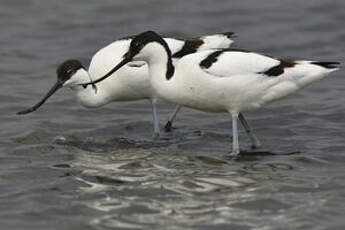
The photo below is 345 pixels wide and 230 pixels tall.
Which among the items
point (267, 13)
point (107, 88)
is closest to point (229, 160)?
point (107, 88)

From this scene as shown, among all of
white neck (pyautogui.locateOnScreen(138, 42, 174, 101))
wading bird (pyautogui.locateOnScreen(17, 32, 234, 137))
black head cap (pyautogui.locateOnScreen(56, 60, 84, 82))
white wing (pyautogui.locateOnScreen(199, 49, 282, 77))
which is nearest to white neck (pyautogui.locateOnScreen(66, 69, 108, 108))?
wading bird (pyautogui.locateOnScreen(17, 32, 234, 137))

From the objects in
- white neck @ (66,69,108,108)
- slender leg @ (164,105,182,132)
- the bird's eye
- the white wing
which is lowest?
slender leg @ (164,105,182,132)

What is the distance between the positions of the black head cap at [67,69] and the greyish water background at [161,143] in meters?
0.73

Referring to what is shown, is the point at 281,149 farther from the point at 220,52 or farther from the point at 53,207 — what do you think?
the point at 53,207

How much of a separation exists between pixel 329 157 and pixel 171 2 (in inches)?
325

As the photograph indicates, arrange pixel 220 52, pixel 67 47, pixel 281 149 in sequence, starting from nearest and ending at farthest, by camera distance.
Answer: pixel 220 52
pixel 281 149
pixel 67 47

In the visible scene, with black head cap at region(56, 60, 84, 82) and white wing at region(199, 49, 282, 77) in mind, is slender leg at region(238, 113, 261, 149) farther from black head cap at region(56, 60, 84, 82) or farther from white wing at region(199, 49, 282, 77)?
black head cap at region(56, 60, 84, 82)

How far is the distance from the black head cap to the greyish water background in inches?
28.6

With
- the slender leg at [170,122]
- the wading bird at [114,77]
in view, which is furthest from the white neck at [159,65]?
the slender leg at [170,122]

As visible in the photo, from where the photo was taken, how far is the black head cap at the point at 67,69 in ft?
31.9

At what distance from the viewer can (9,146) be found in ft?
31.4

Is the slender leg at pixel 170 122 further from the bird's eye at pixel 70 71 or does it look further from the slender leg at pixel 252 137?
the bird's eye at pixel 70 71

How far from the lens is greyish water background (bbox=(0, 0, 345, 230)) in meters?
7.25

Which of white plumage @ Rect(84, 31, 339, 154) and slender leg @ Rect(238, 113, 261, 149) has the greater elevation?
white plumage @ Rect(84, 31, 339, 154)
